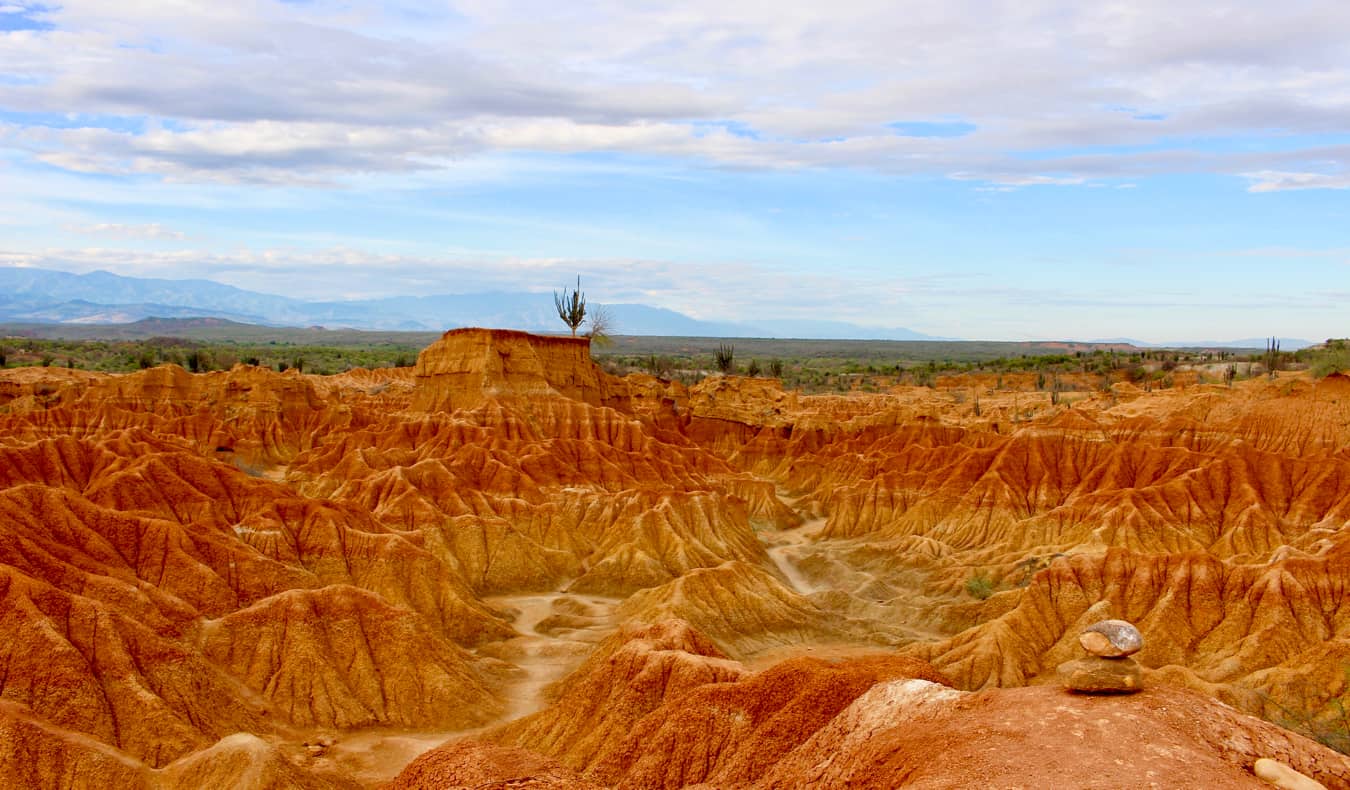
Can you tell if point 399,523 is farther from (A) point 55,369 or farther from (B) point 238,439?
(A) point 55,369

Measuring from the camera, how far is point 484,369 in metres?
80.6

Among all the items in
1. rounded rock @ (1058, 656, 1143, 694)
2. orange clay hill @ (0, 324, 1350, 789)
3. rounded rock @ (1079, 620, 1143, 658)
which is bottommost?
orange clay hill @ (0, 324, 1350, 789)

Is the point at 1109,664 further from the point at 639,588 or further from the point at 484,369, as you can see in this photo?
the point at 484,369

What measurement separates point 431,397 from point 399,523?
30626 mm

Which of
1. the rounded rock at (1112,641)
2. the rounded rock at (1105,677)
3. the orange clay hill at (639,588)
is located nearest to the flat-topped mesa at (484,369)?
the orange clay hill at (639,588)

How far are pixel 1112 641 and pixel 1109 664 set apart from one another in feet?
1.70

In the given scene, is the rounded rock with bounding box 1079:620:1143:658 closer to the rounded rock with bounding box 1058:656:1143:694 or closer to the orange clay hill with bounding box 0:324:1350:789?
the rounded rock with bounding box 1058:656:1143:694

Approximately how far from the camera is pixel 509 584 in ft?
174

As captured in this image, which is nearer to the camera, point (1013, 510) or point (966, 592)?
point (966, 592)

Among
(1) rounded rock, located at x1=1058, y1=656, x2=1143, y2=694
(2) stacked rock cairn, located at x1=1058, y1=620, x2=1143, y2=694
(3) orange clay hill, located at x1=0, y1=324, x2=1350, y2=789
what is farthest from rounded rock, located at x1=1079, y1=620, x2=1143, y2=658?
(3) orange clay hill, located at x1=0, y1=324, x2=1350, y2=789

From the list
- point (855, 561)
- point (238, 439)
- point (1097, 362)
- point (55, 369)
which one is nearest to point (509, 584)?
point (855, 561)

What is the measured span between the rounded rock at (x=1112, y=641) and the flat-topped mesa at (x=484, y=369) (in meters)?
64.5

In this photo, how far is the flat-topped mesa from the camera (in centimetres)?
8075

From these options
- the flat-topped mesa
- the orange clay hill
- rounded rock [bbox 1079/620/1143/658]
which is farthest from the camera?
the flat-topped mesa
